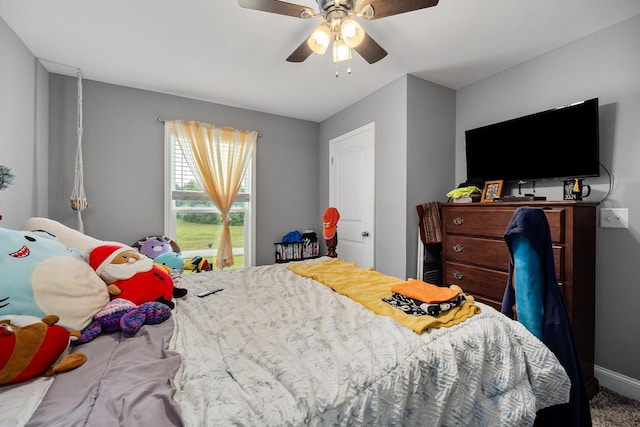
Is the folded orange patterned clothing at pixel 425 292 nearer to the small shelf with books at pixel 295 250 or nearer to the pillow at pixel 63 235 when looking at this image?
the pillow at pixel 63 235

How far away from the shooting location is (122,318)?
1065mm

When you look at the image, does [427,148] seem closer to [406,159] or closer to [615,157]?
[406,159]

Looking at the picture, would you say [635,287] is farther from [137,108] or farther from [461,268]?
[137,108]

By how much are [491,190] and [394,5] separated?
1.81 meters

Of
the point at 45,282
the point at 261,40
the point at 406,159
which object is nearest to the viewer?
the point at 45,282

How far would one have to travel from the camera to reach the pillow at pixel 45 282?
87 centimetres

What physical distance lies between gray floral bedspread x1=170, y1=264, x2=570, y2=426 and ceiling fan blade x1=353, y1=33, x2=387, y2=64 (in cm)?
163

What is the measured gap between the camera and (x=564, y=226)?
1.74 meters

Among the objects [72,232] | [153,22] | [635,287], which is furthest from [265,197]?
[635,287]

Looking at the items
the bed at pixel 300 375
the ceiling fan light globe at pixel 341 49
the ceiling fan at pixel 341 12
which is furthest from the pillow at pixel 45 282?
the ceiling fan light globe at pixel 341 49

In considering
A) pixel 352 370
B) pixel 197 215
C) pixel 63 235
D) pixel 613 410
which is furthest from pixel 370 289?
pixel 197 215

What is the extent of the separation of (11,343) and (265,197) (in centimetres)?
305

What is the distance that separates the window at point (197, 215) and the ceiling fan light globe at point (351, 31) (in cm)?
228

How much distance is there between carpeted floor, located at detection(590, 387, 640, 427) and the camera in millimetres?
1611
